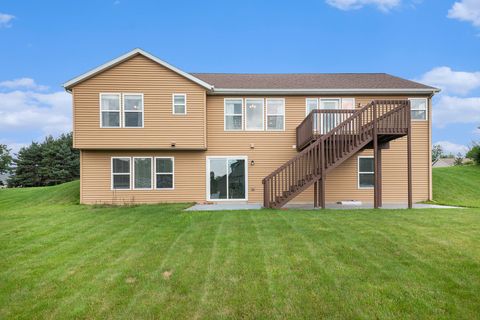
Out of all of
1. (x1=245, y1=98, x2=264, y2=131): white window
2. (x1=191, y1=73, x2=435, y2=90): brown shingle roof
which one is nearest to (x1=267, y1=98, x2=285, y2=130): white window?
(x1=245, y1=98, x2=264, y2=131): white window

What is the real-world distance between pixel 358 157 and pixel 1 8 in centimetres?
2011

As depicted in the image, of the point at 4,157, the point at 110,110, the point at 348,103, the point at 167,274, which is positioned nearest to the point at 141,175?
the point at 110,110

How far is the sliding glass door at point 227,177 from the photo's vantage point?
1459 cm

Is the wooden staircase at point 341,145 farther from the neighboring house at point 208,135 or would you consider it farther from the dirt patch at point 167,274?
the dirt patch at point 167,274

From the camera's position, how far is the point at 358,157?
1467 cm

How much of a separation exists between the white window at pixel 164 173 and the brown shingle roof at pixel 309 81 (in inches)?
168

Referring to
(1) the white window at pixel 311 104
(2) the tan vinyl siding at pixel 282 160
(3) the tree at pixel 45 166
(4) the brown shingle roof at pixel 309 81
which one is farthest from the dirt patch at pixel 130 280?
(3) the tree at pixel 45 166

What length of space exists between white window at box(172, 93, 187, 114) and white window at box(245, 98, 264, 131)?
2.86 meters

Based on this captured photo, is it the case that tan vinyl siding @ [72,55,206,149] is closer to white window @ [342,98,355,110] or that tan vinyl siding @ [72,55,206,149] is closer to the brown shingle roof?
the brown shingle roof

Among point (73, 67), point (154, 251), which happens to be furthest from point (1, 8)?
point (154, 251)

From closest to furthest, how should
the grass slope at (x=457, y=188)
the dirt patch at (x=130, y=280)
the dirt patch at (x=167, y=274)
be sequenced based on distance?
the dirt patch at (x=130, y=280) → the dirt patch at (x=167, y=274) → the grass slope at (x=457, y=188)

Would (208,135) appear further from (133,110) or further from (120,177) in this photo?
(120,177)

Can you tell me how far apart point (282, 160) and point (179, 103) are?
210 inches

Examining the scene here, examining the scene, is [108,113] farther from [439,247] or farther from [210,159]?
[439,247]
